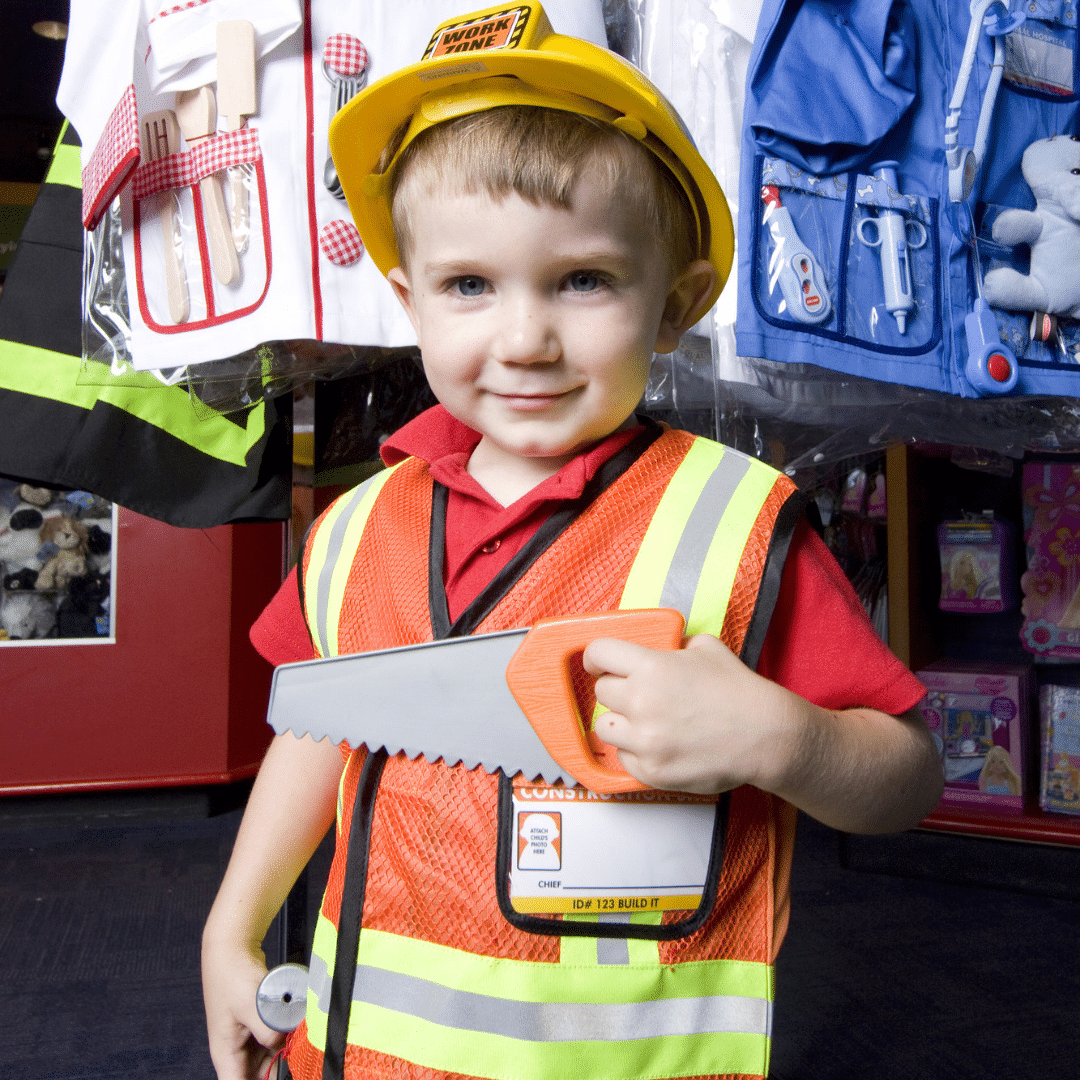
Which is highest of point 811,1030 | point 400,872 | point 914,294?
point 914,294

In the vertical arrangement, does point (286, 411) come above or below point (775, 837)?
Result: above

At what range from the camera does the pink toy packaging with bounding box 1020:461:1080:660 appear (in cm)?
250

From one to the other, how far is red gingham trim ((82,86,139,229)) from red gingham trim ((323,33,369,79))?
0.23 m

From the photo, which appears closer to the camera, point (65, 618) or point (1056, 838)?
point (1056, 838)

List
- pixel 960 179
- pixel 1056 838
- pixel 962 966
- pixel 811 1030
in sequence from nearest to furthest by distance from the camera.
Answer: pixel 960 179 < pixel 811 1030 < pixel 962 966 < pixel 1056 838

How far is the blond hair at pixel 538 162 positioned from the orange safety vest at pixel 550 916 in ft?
0.66

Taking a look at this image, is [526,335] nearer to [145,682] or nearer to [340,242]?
[340,242]

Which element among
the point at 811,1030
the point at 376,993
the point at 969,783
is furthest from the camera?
the point at 969,783

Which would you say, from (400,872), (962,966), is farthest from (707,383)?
(962,966)

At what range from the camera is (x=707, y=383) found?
137 centimetres

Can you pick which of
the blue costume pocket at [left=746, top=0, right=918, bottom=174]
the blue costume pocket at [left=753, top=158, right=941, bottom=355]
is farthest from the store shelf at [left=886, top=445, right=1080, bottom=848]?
the blue costume pocket at [left=746, top=0, right=918, bottom=174]

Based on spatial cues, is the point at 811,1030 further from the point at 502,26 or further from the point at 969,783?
the point at 502,26

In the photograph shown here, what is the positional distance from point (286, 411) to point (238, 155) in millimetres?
365

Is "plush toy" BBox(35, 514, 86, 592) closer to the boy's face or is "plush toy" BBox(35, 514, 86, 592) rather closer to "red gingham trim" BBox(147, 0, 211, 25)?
"red gingham trim" BBox(147, 0, 211, 25)
